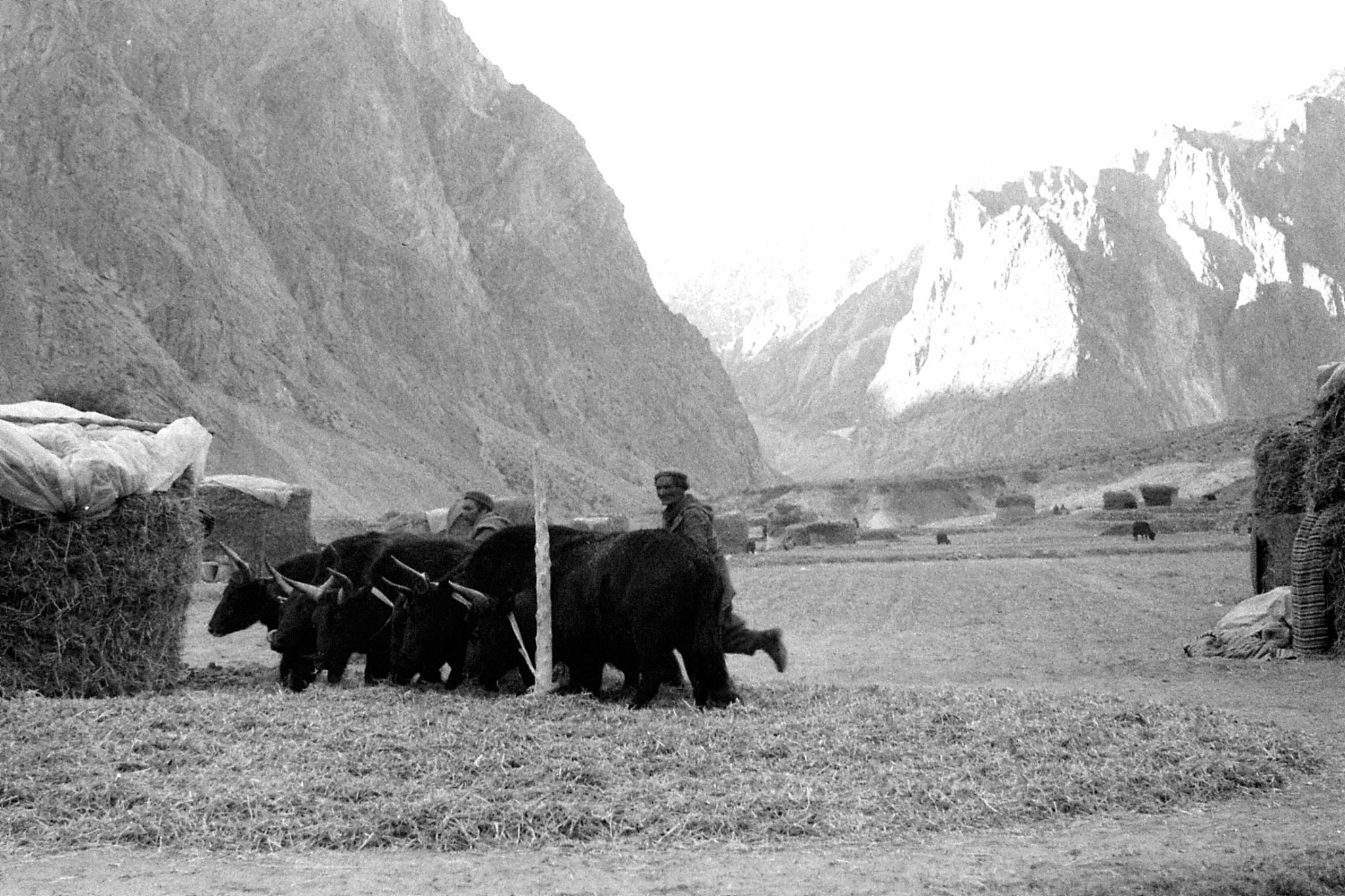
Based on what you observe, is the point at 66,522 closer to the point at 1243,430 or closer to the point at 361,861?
the point at 361,861

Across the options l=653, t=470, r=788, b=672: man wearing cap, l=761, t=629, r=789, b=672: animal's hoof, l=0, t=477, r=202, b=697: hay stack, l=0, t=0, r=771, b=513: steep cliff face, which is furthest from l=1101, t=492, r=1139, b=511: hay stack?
l=0, t=477, r=202, b=697: hay stack

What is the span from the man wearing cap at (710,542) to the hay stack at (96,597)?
14.1ft

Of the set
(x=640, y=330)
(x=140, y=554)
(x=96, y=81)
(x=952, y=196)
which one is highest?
(x=952, y=196)

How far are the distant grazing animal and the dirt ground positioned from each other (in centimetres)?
143

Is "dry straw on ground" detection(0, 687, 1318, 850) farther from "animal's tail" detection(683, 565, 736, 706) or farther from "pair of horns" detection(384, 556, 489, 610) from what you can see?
"pair of horns" detection(384, 556, 489, 610)

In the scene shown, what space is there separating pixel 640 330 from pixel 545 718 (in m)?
92.3

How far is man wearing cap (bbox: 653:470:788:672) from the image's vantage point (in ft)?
36.4

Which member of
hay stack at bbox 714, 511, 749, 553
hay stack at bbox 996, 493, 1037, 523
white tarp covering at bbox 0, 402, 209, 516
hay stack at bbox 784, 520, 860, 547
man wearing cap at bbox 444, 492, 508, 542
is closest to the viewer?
white tarp covering at bbox 0, 402, 209, 516

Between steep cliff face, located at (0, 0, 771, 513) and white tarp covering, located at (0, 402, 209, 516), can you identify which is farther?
steep cliff face, located at (0, 0, 771, 513)

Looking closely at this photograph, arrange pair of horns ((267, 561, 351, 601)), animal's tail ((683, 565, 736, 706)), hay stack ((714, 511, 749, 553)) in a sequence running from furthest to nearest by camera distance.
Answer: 1. hay stack ((714, 511, 749, 553))
2. pair of horns ((267, 561, 351, 601))
3. animal's tail ((683, 565, 736, 706))

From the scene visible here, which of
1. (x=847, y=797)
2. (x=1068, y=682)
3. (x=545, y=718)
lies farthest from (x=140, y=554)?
(x=1068, y=682)

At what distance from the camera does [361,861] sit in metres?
6.41

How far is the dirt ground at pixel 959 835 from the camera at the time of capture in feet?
20.0

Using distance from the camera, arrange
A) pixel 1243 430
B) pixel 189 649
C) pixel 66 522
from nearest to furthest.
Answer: pixel 66 522, pixel 189 649, pixel 1243 430
